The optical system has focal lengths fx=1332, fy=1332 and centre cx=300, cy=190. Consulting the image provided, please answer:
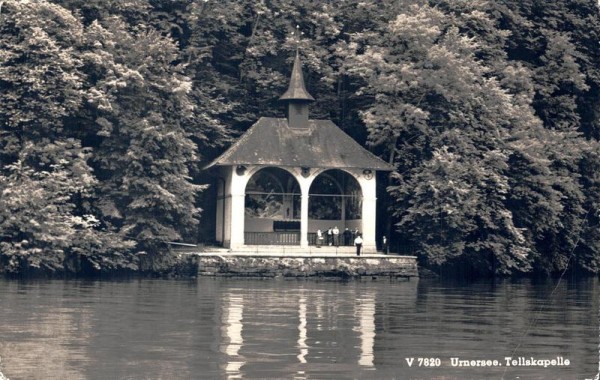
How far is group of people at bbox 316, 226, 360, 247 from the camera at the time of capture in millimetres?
66438

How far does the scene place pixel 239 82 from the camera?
232ft

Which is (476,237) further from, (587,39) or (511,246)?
(587,39)

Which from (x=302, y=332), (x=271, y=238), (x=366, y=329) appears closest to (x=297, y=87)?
(x=271, y=238)

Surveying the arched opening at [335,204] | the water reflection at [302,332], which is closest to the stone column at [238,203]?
the arched opening at [335,204]

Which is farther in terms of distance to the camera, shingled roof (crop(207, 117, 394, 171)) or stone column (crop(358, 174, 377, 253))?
stone column (crop(358, 174, 377, 253))

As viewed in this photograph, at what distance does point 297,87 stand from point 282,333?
39.1m

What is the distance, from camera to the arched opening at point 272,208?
66.7 m

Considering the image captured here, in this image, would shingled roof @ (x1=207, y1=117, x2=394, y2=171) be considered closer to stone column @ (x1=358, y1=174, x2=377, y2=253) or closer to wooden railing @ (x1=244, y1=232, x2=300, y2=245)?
stone column @ (x1=358, y1=174, x2=377, y2=253)

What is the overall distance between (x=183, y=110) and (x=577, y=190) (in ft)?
66.3

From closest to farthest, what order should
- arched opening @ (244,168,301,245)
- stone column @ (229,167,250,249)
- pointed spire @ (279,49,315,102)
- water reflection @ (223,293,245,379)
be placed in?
1. water reflection @ (223,293,245,379)
2. stone column @ (229,167,250,249)
3. arched opening @ (244,168,301,245)
4. pointed spire @ (279,49,315,102)

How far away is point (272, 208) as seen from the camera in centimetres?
6944

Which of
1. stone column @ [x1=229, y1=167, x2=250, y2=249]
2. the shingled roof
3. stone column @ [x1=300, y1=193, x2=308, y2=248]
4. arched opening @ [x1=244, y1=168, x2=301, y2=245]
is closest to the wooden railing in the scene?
arched opening @ [x1=244, y1=168, x2=301, y2=245]

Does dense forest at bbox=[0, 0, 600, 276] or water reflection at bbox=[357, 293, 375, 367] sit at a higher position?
dense forest at bbox=[0, 0, 600, 276]

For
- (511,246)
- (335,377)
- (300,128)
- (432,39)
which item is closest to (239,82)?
(300,128)
